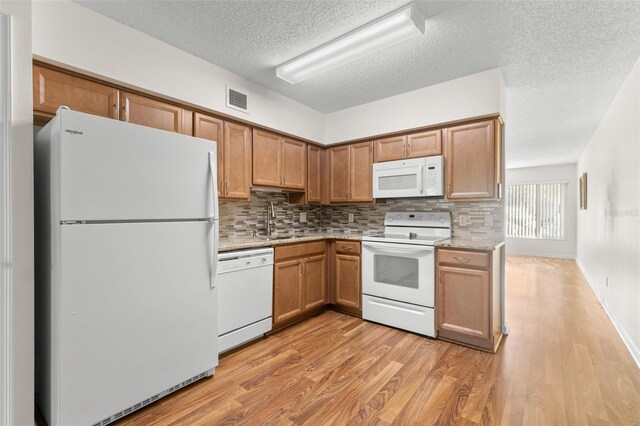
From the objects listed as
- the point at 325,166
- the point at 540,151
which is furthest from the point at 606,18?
the point at 540,151

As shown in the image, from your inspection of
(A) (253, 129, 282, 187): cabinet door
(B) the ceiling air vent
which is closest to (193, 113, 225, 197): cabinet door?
(B) the ceiling air vent

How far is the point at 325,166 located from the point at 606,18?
2.88 metres

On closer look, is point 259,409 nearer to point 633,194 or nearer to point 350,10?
point 350,10

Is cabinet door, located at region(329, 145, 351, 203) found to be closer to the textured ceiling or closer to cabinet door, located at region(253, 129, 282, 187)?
the textured ceiling

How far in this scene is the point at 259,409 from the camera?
1.85m

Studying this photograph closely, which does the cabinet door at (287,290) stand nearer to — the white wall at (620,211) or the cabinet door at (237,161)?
the cabinet door at (237,161)

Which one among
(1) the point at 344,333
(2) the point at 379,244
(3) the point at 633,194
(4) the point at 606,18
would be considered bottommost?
(1) the point at 344,333

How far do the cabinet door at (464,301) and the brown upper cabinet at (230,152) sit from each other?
2.10 m

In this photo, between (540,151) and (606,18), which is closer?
(606,18)

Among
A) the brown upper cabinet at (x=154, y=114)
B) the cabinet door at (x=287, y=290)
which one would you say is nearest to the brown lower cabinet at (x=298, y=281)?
the cabinet door at (x=287, y=290)

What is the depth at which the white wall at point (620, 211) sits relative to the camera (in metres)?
2.57

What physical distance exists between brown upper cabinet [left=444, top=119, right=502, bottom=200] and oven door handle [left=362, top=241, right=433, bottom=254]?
66 centimetres

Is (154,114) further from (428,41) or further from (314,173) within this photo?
(428,41)

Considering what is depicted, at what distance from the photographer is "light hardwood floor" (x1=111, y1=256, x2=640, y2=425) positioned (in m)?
1.79
